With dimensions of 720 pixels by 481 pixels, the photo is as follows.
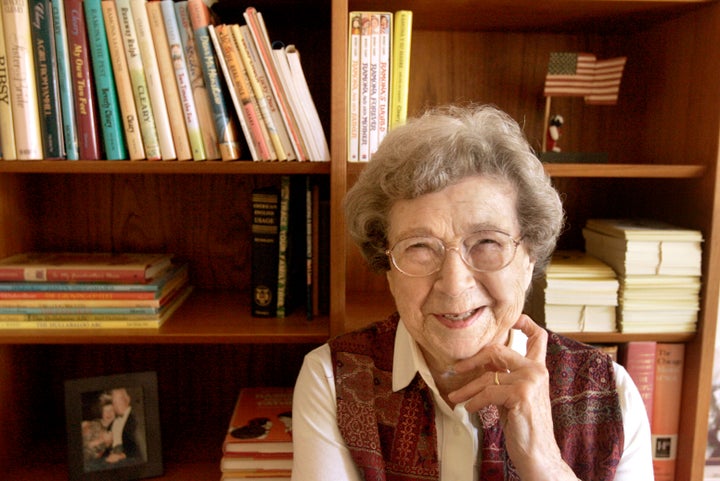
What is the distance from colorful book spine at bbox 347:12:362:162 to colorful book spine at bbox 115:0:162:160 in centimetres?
41

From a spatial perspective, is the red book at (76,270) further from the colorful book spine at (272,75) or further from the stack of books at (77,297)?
the colorful book spine at (272,75)

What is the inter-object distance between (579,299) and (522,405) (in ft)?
1.41

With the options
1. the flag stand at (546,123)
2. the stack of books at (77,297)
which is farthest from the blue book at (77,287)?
the flag stand at (546,123)

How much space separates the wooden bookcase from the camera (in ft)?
4.28

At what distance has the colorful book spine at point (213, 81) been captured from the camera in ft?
3.97

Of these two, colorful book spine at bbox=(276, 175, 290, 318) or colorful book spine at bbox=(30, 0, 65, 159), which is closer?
colorful book spine at bbox=(30, 0, 65, 159)

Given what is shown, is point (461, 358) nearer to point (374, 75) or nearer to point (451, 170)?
point (451, 170)

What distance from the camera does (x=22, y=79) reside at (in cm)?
119

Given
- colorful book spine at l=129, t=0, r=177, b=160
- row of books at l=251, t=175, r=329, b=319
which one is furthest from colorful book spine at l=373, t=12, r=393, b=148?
colorful book spine at l=129, t=0, r=177, b=160

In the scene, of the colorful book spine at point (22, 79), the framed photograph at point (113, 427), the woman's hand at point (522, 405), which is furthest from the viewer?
the framed photograph at point (113, 427)

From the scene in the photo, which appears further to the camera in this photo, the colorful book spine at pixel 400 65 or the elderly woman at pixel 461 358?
the colorful book spine at pixel 400 65

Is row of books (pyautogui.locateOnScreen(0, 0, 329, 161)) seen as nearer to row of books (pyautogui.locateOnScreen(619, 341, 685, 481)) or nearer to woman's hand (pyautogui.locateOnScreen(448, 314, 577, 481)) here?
woman's hand (pyautogui.locateOnScreen(448, 314, 577, 481))

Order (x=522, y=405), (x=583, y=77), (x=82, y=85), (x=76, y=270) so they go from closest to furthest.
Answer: (x=522, y=405)
(x=82, y=85)
(x=76, y=270)
(x=583, y=77)

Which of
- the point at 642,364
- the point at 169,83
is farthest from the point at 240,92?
the point at 642,364
